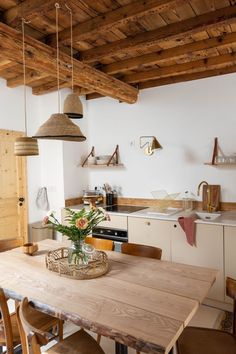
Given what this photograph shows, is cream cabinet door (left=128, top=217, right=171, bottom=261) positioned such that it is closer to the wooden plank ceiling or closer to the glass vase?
the glass vase

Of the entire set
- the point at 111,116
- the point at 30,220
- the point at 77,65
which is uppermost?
the point at 77,65

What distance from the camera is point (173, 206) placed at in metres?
3.89

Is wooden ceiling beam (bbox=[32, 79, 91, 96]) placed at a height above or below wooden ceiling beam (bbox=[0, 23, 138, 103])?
above

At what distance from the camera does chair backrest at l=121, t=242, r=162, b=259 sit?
2.31 meters

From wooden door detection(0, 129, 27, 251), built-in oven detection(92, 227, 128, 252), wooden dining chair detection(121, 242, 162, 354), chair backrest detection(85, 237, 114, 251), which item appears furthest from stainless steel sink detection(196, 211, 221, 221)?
wooden door detection(0, 129, 27, 251)

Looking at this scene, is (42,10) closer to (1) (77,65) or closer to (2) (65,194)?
(1) (77,65)

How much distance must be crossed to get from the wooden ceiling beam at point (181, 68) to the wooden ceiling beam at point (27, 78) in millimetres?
1147

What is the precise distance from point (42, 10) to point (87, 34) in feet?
1.65

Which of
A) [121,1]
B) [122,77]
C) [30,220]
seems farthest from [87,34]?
[30,220]

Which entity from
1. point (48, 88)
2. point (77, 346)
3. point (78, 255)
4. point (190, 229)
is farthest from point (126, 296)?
point (48, 88)

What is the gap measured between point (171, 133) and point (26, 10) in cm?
243

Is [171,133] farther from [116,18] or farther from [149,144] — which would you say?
[116,18]

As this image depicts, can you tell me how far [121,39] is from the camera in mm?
2723

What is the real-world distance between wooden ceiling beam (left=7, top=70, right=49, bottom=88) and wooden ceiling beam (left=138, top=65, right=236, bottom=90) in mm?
1444
